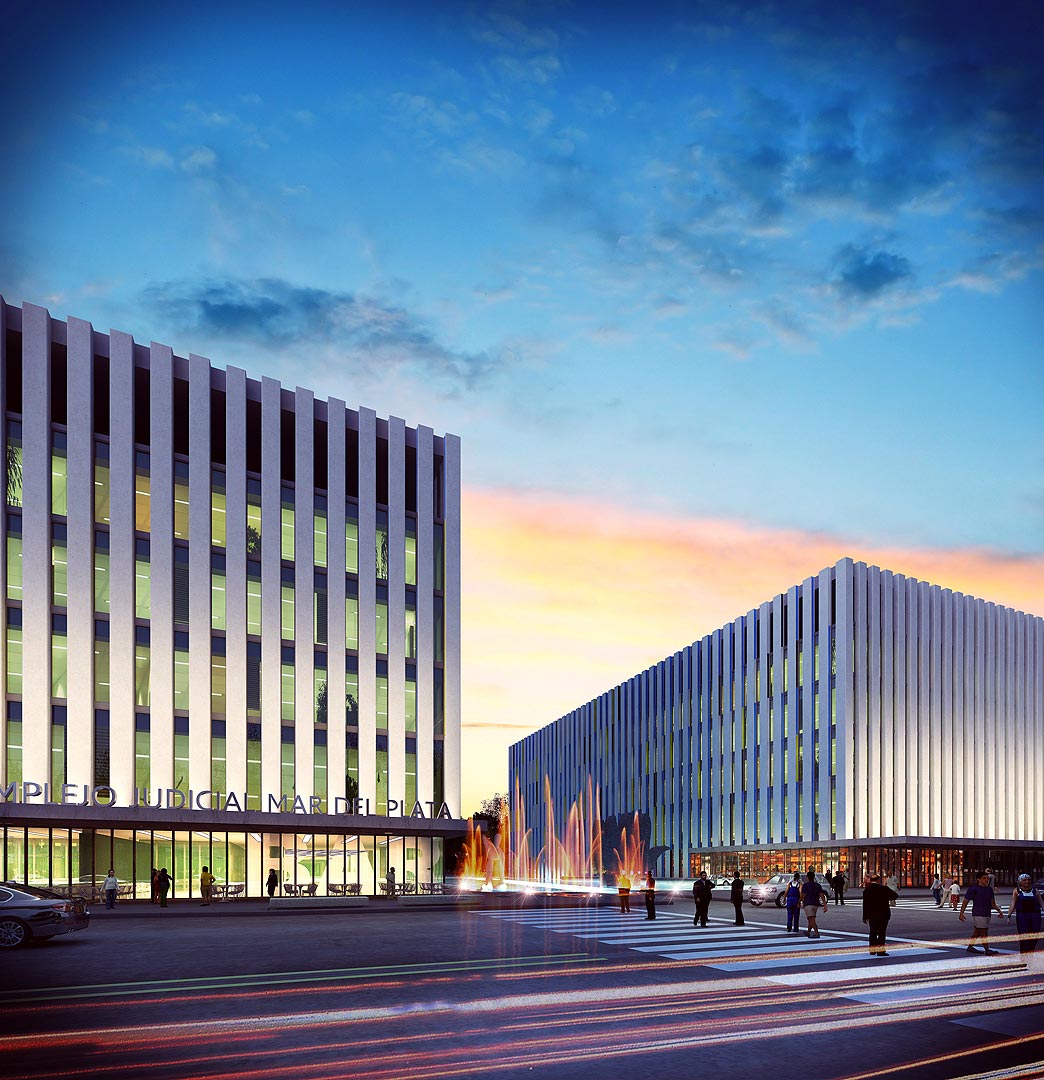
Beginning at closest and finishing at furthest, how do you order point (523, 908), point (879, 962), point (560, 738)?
point (879, 962)
point (523, 908)
point (560, 738)

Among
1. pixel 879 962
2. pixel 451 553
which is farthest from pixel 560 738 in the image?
pixel 879 962

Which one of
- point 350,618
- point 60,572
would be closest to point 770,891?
point 350,618

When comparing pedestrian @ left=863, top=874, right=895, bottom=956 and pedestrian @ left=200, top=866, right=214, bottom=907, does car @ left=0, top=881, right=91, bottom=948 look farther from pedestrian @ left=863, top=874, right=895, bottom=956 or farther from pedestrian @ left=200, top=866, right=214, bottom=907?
pedestrian @ left=200, top=866, right=214, bottom=907

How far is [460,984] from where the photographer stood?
1648 centimetres

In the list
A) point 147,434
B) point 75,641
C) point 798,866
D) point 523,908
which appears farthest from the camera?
point 798,866

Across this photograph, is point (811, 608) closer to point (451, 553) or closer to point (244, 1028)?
point (451, 553)

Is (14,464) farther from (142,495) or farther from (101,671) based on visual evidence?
(101,671)

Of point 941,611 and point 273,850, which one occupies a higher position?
point 941,611

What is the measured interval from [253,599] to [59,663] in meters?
9.43

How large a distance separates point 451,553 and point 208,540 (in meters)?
14.5

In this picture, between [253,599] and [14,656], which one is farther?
[253,599]

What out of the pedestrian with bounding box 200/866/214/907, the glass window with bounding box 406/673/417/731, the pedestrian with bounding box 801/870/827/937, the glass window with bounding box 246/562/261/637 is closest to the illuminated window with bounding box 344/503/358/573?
the glass window with bounding box 246/562/261/637

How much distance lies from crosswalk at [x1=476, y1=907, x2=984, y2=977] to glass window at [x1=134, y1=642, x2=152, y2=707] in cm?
2249

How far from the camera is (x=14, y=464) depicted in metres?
46.8
